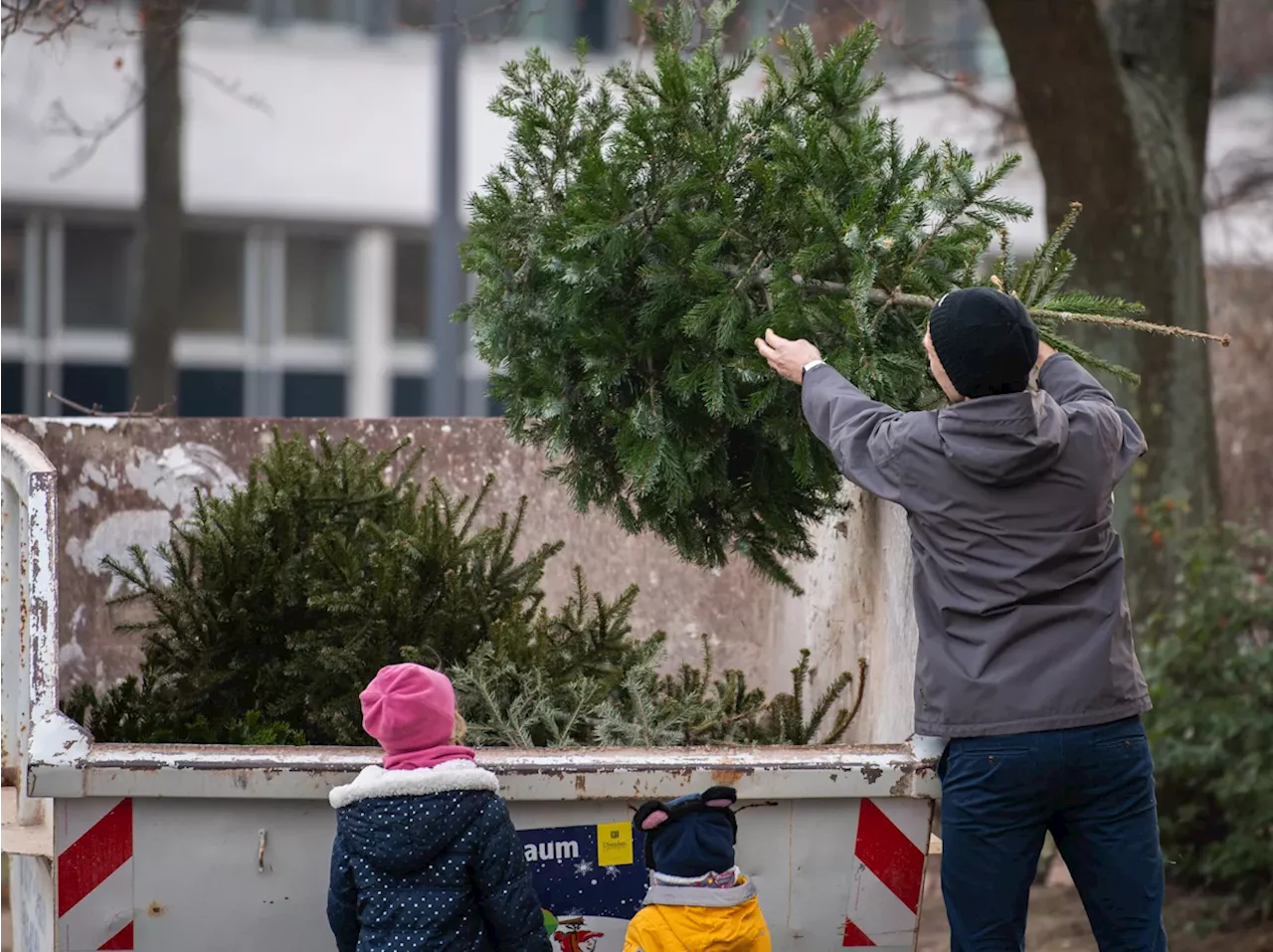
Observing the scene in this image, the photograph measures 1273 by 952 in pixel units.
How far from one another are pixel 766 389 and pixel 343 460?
4.56ft

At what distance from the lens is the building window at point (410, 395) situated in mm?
21875

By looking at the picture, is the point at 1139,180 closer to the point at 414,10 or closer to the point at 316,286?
the point at 316,286

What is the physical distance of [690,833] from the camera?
9.40 ft

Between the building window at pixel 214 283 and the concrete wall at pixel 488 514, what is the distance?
16.7 m

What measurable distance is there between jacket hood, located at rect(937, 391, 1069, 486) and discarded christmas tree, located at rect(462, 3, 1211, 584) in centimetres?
36

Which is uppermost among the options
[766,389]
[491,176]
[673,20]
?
[673,20]

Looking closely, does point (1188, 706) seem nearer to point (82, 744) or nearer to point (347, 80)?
point (82, 744)

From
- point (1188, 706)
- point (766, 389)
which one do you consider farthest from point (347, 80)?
point (766, 389)

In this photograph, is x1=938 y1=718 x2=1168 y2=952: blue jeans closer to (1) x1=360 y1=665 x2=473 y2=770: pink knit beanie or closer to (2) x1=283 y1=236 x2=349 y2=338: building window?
(1) x1=360 y1=665 x2=473 y2=770: pink knit beanie

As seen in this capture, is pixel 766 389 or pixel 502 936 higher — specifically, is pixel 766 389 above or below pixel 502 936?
above

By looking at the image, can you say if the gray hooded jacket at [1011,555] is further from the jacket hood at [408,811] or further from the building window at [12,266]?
the building window at [12,266]

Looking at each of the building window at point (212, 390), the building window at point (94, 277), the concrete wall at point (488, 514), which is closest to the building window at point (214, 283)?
the building window at point (212, 390)

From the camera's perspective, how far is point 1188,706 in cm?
577

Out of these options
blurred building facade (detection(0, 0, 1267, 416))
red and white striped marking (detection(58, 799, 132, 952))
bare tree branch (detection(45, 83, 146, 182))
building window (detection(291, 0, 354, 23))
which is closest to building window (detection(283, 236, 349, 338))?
blurred building facade (detection(0, 0, 1267, 416))
